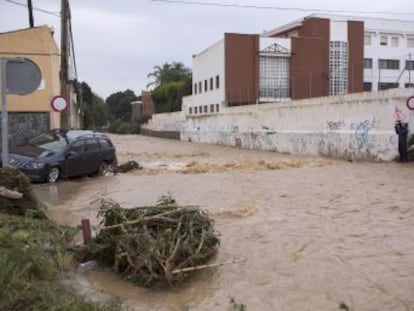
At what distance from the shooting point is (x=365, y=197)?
49.3 feet

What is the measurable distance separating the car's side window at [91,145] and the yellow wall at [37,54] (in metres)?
7.84

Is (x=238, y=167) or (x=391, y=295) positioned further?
(x=238, y=167)

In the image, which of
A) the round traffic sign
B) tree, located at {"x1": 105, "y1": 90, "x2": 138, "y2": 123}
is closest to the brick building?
the round traffic sign

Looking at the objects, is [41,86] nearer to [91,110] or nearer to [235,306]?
[235,306]

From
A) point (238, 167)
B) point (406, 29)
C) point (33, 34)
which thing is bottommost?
point (238, 167)

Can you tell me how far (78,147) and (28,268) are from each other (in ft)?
43.6

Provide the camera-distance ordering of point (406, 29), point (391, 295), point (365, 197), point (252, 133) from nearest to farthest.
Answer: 1. point (391, 295)
2. point (365, 197)
3. point (252, 133)
4. point (406, 29)

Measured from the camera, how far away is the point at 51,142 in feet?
62.6

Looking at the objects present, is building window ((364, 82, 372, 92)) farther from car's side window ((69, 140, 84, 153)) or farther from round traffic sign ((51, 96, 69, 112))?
car's side window ((69, 140, 84, 153))

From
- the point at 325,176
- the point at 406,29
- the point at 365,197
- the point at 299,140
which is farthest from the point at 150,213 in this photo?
the point at 406,29

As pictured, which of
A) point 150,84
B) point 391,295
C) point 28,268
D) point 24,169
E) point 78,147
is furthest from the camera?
point 150,84

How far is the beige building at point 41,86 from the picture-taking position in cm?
2706

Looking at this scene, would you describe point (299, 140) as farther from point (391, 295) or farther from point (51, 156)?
point (391, 295)

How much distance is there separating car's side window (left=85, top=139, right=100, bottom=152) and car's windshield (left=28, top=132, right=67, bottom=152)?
2.94ft
